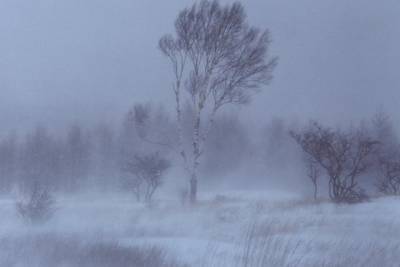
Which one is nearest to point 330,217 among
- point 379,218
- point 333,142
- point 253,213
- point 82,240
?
point 379,218

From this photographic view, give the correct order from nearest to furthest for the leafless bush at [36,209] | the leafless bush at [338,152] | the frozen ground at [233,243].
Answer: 1. the frozen ground at [233,243]
2. the leafless bush at [36,209]
3. the leafless bush at [338,152]

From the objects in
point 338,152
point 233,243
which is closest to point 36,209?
point 233,243

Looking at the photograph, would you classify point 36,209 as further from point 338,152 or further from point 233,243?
point 338,152

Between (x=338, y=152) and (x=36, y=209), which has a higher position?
(x=338, y=152)

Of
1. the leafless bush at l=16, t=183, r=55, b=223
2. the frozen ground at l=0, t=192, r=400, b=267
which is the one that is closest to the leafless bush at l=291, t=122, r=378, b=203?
the frozen ground at l=0, t=192, r=400, b=267

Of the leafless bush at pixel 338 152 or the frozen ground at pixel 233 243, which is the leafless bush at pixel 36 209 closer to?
the frozen ground at pixel 233 243

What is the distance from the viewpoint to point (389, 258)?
585 cm

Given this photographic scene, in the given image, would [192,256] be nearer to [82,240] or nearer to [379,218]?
[82,240]

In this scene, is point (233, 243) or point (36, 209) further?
point (36, 209)

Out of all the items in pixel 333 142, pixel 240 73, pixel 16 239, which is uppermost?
pixel 240 73

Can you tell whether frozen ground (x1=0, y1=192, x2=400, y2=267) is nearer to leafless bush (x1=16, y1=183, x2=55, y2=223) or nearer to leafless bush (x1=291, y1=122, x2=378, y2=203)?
leafless bush (x1=16, y1=183, x2=55, y2=223)

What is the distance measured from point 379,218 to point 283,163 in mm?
40697

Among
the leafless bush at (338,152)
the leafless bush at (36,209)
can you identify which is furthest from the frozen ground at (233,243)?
the leafless bush at (338,152)

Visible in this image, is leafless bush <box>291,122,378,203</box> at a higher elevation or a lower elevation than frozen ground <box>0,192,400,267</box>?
higher
